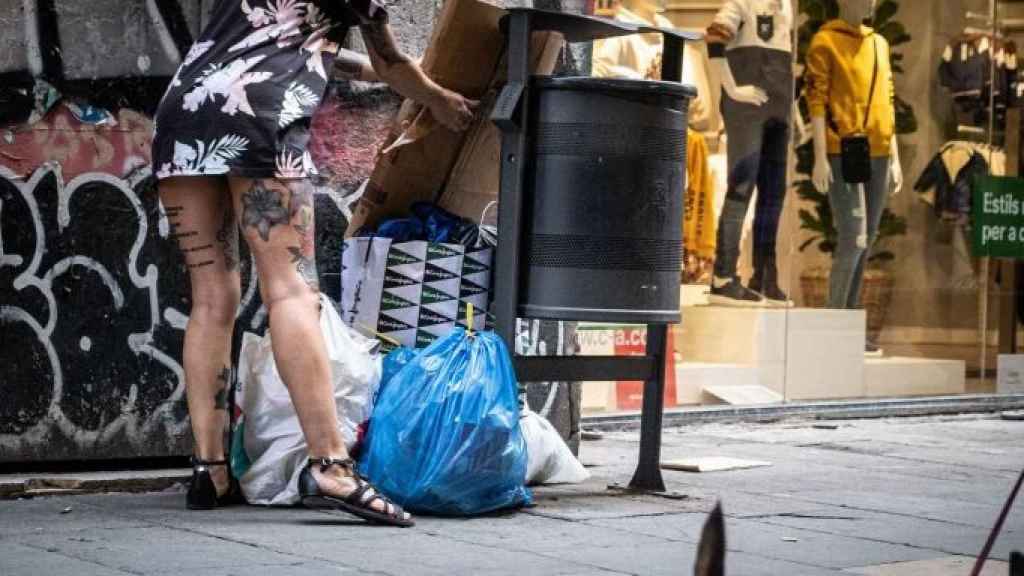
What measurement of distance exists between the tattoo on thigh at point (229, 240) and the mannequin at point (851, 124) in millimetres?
4847

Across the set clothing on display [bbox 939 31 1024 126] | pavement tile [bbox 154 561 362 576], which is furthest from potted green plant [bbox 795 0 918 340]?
pavement tile [bbox 154 561 362 576]

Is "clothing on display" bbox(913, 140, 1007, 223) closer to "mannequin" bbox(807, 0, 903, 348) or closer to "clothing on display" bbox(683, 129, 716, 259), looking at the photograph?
"mannequin" bbox(807, 0, 903, 348)

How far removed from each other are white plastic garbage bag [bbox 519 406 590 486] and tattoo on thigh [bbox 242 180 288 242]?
1.26 meters

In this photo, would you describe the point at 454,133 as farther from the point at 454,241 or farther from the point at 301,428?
Answer: the point at 301,428

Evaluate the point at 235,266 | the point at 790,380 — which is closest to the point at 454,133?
the point at 235,266

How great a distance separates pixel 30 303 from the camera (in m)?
5.55

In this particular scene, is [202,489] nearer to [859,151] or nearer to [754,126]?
[754,126]

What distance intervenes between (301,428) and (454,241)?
840 millimetres

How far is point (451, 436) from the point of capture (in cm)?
500

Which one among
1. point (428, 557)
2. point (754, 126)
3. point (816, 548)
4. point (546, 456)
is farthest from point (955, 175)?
point (428, 557)

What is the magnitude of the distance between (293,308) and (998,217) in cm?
654

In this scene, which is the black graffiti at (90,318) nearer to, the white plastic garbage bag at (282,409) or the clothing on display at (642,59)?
the white plastic garbage bag at (282,409)

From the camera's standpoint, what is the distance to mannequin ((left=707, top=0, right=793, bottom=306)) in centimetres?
883

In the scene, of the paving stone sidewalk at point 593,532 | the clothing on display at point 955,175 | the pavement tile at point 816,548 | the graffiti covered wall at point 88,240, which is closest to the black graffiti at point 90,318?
the graffiti covered wall at point 88,240
